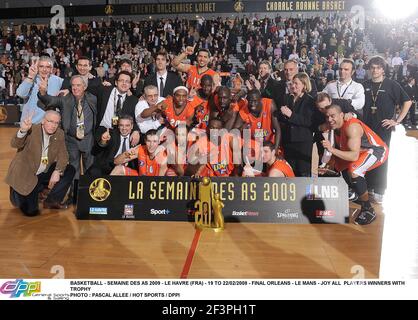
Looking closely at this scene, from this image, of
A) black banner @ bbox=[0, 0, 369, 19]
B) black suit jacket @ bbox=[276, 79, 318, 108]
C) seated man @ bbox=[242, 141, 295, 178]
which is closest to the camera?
seated man @ bbox=[242, 141, 295, 178]

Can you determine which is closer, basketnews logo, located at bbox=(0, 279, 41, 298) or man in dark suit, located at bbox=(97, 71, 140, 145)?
basketnews logo, located at bbox=(0, 279, 41, 298)

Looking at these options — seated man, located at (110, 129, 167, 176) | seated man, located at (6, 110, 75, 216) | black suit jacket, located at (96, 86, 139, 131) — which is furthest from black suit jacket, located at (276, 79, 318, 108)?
seated man, located at (6, 110, 75, 216)

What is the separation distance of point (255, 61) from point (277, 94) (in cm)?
1288

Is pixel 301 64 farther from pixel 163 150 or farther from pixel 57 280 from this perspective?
pixel 57 280

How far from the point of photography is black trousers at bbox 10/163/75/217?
190 inches

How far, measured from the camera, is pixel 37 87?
18.3 ft

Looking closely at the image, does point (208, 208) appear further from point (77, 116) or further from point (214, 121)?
point (77, 116)

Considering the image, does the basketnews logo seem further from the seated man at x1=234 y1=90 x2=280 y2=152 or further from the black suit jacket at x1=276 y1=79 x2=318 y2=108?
the black suit jacket at x1=276 y1=79 x2=318 y2=108

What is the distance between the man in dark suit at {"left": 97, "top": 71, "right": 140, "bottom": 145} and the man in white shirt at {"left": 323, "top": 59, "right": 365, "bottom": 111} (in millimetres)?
2746

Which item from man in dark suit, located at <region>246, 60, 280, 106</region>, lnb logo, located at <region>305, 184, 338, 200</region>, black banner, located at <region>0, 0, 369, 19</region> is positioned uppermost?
black banner, located at <region>0, 0, 369, 19</region>

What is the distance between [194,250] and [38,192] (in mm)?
2351

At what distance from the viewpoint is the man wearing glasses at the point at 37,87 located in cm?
537

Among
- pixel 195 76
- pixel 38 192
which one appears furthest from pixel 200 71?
pixel 38 192

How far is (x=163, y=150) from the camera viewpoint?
4.98 metres
